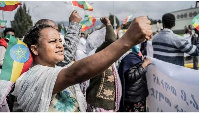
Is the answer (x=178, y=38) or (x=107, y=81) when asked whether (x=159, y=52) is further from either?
(x=107, y=81)

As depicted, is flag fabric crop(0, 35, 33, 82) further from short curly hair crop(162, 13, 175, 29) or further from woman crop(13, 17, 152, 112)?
short curly hair crop(162, 13, 175, 29)

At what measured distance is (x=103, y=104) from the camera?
269 centimetres

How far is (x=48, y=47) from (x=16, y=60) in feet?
0.87

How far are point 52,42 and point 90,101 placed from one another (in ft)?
4.01

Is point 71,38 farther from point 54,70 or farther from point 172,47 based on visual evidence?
point 172,47

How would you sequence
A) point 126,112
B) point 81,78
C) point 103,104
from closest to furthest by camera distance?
point 81,78 → point 103,104 → point 126,112

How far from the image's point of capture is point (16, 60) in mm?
1753

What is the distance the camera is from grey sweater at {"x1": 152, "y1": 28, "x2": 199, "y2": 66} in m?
3.66

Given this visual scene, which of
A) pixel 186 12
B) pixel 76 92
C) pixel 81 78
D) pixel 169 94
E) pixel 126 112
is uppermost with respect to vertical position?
pixel 81 78

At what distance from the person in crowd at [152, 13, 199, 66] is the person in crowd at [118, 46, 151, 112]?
2.33 ft

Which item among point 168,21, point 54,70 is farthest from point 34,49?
point 168,21

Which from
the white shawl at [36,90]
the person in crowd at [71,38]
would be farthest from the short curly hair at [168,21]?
the white shawl at [36,90]

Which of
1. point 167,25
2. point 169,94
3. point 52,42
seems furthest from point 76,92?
point 167,25

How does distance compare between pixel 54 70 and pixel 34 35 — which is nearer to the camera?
pixel 54 70
